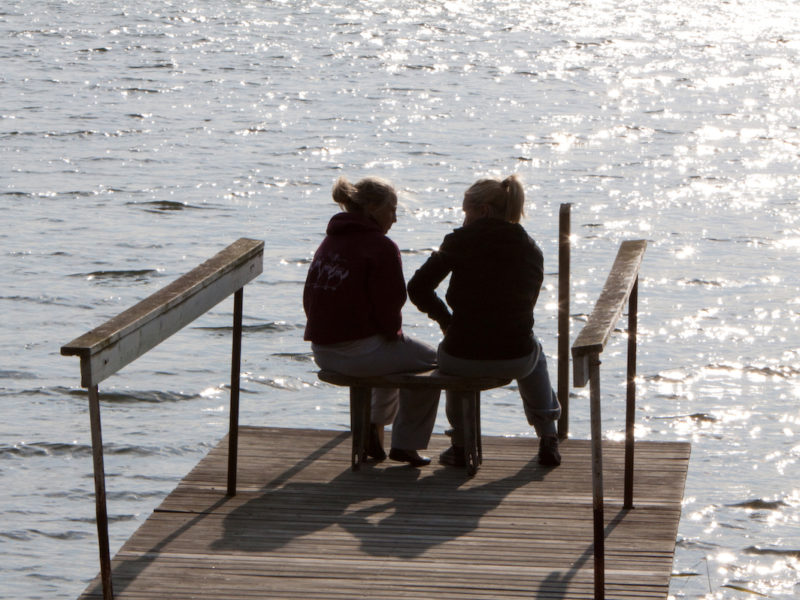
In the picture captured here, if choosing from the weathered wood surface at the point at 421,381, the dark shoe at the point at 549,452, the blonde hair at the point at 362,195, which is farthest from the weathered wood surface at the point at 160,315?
the dark shoe at the point at 549,452

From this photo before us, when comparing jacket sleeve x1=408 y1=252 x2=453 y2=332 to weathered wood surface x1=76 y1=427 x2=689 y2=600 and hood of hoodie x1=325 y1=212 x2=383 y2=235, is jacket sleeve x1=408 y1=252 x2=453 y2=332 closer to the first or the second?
hood of hoodie x1=325 y1=212 x2=383 y2=235

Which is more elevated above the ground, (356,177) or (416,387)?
(416,387)

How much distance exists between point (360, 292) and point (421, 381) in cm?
43

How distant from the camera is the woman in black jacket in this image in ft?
22.0

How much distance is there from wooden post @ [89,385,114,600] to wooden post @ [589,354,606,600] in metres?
1.48

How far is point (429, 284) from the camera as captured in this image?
22.2ft

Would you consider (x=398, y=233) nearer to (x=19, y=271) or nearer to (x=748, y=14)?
(x=19, y=271)

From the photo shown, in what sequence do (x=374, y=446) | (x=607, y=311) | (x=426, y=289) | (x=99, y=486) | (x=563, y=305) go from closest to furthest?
(x=99, y=486)
(x=607, y=311)
(x=426, y=289)
(x=374, y=446)
(x=563, y=305)

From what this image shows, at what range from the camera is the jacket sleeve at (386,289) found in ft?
22.0

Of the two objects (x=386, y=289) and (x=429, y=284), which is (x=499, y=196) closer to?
(x=429, y=284)

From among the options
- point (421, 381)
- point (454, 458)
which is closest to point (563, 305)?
point (454, 458)

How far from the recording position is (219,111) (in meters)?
27.0

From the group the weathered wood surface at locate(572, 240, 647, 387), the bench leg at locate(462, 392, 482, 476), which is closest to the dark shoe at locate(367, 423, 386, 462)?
the bench leg at locate(462, 392, 482, 476)

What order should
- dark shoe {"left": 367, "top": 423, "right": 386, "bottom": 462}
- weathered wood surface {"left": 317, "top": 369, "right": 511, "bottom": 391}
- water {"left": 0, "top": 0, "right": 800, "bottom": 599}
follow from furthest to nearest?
water {"left": 0, "top": 0, "right": 800, "bottom": 599}
dark shoe {"left": 367, "top": 423, "right": 386, "bottom": 462}
weathered wood surface {"left": 317, "top": 369, "right": 511, "bottom": 391}
